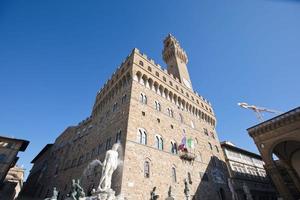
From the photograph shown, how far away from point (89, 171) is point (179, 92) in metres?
15.2

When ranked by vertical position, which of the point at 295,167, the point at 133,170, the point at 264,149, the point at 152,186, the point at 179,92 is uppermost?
the point at 179,92

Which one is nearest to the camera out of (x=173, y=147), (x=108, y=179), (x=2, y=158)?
(x=108, y=179)

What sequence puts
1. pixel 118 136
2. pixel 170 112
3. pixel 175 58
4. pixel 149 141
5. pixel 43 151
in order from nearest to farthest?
pixel 118 136 < pixel 149 141 < pixel 170 112 < pixel 175 58 < pixel 43 151

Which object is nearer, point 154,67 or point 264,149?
point 264,149

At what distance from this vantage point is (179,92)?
24641 mm

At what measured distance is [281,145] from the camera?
21969 mm

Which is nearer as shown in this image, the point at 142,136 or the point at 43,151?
the point at 142,136

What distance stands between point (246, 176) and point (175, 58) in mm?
23554

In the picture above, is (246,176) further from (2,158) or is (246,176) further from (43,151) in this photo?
(43,151)

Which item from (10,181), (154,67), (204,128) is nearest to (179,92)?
(154,67)

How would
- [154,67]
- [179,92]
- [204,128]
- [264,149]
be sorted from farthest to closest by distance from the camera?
[204,128] < [179,92] < [154,67] < [264,149]

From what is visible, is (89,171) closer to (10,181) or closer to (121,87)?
(121,87)

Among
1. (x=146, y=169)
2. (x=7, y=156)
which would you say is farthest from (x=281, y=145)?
(x=7, y=156)

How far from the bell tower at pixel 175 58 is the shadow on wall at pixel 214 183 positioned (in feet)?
46.5
